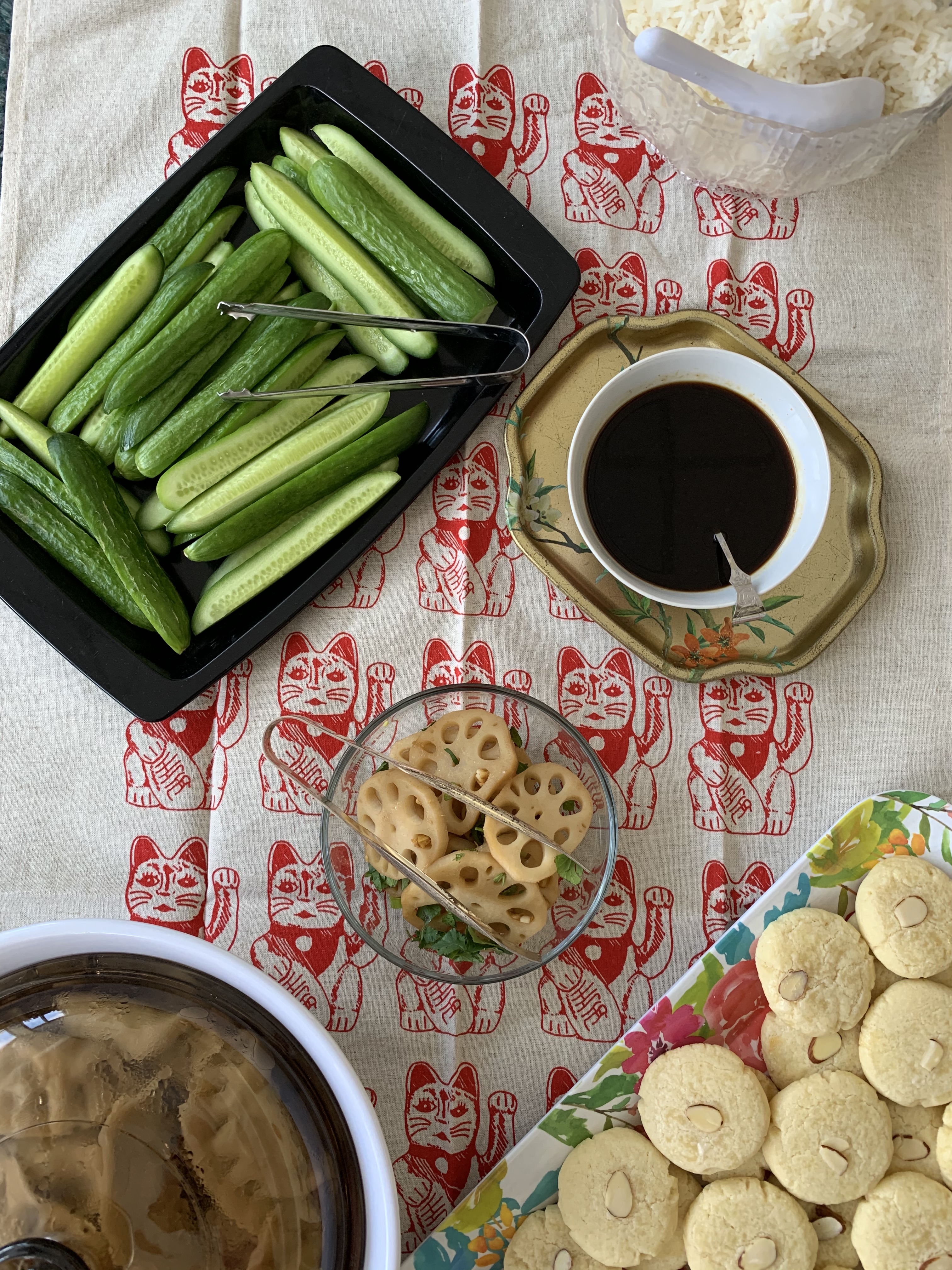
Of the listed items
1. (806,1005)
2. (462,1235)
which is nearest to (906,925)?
(806,1005)

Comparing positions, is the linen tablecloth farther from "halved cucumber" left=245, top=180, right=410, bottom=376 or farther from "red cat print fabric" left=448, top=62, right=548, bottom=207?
"halved cucumber" left=245, top=180, right=410, bottom=376

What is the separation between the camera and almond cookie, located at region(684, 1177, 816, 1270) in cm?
99

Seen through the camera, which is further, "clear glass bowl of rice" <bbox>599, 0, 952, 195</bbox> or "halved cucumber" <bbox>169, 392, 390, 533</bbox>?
"halved cucumber" <bbox>169, 392, 390, 533</bbox>

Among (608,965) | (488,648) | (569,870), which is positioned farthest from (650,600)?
(608,965)

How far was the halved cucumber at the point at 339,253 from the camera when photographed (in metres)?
1.12

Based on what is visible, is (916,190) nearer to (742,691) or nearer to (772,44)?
(772,44)

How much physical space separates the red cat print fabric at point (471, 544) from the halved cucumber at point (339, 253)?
6.2 inches

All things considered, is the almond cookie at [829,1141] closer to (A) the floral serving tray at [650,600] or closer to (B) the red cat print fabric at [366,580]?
(A) the floral serving tray at [650,600]

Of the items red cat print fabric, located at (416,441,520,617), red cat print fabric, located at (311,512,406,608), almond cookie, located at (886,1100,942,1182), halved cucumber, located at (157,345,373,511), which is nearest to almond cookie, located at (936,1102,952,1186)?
almond cookie, located at (886,1100,942,1182)

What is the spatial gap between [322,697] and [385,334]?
46 cm

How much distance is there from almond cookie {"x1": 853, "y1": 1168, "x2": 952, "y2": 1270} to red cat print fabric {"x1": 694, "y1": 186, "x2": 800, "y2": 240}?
1.14 m

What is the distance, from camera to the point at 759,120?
972 mm

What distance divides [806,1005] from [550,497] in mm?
655

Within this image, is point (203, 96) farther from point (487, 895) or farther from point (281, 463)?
point (487, 895)
